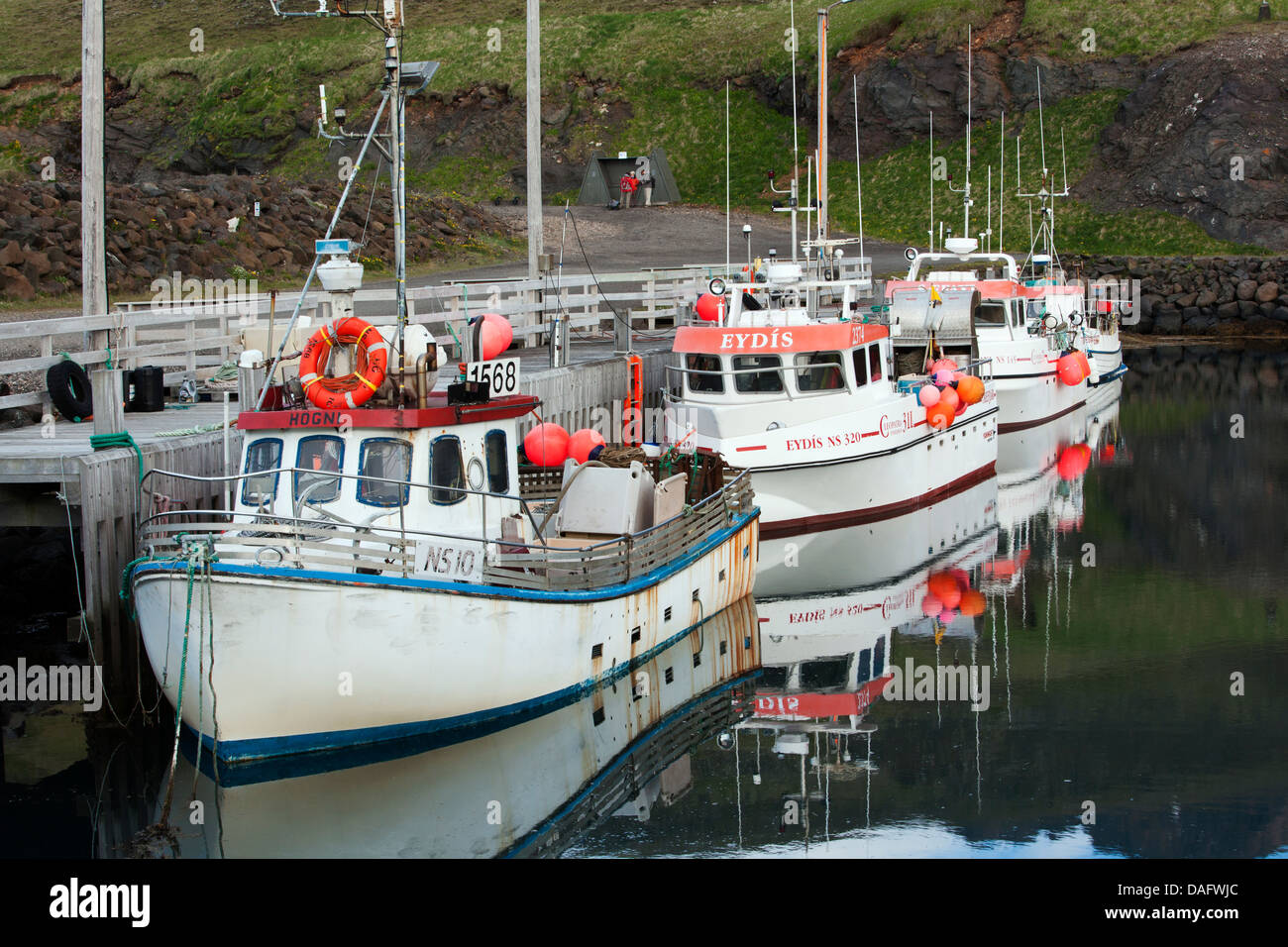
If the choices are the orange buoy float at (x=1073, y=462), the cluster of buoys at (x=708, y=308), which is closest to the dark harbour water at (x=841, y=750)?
the cluster of buoys at (x=708, y=308)

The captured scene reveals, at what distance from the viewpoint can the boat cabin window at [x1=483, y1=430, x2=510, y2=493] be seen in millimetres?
15109

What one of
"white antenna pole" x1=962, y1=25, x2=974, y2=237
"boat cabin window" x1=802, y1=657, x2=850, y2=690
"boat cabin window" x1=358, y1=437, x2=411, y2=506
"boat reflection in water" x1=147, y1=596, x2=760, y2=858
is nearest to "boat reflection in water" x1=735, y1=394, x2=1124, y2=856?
"boat cabin window" x1=802, y1=657, x2=850, y2=690

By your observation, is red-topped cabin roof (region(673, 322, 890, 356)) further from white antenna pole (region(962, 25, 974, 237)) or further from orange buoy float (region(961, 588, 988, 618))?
white antenna pole (region(962, 25, 974, 237))

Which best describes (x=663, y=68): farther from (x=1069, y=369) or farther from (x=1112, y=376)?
(x=1069, y=369)

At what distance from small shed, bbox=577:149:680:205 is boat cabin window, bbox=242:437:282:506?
5150 centimetres

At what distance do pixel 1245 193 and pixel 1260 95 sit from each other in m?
4.82

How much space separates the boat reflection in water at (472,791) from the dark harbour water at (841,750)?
0.09ft

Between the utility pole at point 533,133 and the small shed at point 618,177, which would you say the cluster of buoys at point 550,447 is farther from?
the small shed at point 618,177

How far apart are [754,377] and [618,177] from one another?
1734 inches

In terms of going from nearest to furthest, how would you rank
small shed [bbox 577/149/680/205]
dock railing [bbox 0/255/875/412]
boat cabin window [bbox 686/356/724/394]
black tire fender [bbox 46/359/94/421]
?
black tire fender [bbox 46/359/94/421] < dock railing [bbox 0/255/875/412] < boat cabin window [bbox 686/356/724/394] < small shed [bbox 577/149/680/205]

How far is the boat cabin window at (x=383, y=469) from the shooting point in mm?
14016

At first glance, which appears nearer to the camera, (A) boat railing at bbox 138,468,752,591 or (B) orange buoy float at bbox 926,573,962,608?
(A) boat railing at bbox 138,468,752,591

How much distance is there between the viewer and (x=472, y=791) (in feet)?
43.6
